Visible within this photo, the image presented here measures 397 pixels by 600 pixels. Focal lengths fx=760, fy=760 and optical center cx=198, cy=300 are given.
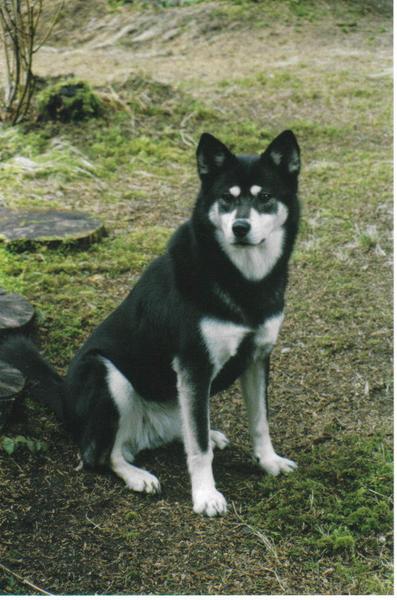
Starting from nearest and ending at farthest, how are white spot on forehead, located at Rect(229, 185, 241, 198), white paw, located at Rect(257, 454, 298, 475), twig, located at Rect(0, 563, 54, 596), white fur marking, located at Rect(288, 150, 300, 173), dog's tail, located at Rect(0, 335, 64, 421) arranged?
twig, located at Rect(0, 563, 54, 596) < white spot on forehead, located at Rect(229, 185, 241, 198) < white fur marking, located at Rect(288, 150, 300, 173) < white paw, located at Rect(257, 454, 298, 475) < dog's tail, located at Rect(0, 335, 64, 421)

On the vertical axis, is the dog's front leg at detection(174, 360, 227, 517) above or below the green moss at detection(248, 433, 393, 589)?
above

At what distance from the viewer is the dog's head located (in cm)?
334

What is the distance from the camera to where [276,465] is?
12.3 feet

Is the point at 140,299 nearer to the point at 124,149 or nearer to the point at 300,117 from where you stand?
the point at 124,149

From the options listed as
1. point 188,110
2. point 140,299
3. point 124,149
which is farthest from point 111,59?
point 140,299

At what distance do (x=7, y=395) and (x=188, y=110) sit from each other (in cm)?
690

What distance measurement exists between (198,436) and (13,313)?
162cm

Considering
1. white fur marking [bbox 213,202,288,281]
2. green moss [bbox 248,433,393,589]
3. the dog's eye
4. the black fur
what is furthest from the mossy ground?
the dog's eye

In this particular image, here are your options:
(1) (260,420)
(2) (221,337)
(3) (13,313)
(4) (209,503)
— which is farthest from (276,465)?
(3) (13,313)

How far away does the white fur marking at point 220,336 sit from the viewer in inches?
132

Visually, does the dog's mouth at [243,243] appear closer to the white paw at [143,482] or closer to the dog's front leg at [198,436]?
the dog's front leg at [198,436]

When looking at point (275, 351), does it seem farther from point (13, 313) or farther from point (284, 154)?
point (284, 154)

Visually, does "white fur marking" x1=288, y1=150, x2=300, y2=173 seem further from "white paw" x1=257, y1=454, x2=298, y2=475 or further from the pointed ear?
"white paw" x1=257, y1=454, x2=298, y2=475

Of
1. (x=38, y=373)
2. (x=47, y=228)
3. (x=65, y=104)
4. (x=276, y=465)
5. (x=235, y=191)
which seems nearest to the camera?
(x=235, y=191)
